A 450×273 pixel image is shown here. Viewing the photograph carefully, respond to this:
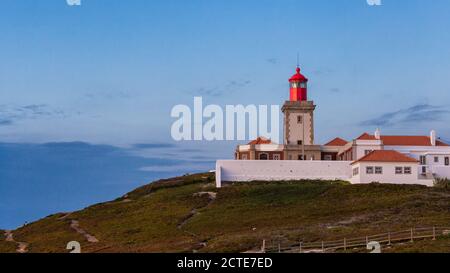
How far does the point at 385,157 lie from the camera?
71.5 meters

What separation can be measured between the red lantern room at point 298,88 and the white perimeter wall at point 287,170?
Result: 9743 millimetres

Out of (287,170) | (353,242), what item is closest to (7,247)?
(287,170)

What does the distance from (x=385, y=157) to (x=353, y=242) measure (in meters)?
28.7

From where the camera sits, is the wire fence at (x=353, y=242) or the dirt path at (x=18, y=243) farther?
the dirt path at (x=18, y=243)

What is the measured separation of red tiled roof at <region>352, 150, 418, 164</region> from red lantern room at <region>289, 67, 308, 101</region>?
12.8m

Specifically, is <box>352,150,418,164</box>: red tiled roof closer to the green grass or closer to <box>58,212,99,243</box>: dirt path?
<box>58,212,99,243</box>: dirt path

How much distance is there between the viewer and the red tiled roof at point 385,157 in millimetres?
71125

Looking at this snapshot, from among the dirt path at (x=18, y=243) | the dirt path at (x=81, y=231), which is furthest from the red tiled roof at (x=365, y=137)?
the dirt path at (x=18, y=243)

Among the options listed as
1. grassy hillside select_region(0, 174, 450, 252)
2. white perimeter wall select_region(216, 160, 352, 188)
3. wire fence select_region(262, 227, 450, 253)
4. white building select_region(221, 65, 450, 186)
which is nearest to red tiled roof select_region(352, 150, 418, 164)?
white building select_region(221, 65, 450, 186)

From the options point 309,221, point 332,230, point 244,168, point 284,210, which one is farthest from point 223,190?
point 332,230

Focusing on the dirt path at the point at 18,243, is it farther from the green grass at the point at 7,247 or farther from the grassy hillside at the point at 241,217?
the grassy hillside at the point at 241,217

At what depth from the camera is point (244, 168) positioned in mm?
75000

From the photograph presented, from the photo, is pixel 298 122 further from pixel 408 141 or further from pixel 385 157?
pixel 385 157

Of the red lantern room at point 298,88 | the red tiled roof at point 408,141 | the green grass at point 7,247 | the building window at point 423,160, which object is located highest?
the red lantern room at point 298,88
